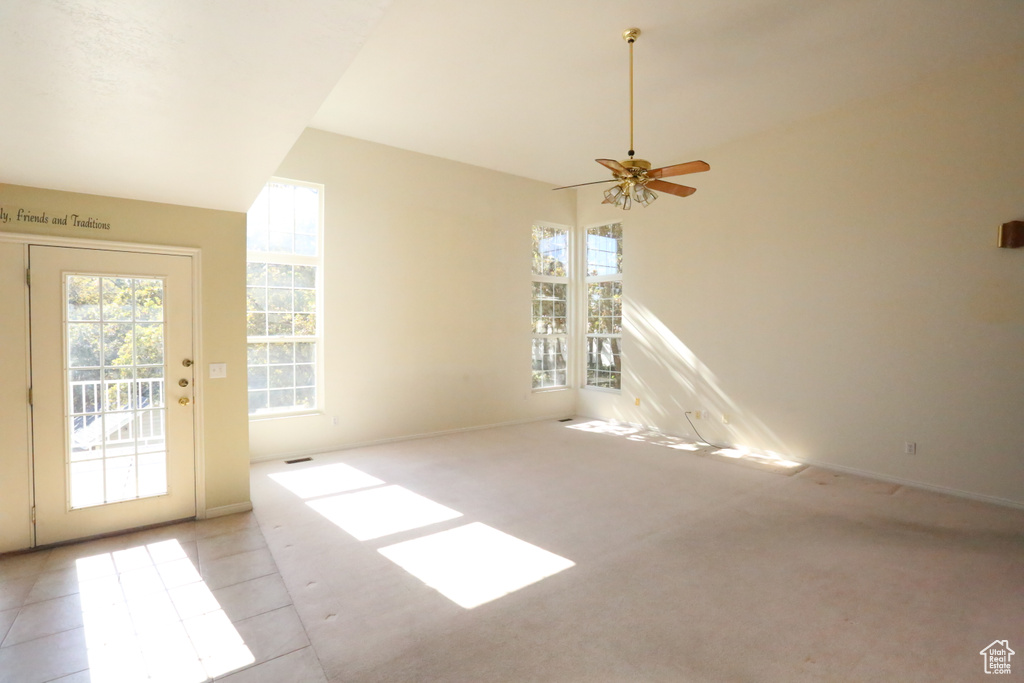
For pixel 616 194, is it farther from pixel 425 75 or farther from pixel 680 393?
pixel 680 393

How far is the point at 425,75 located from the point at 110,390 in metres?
3.23

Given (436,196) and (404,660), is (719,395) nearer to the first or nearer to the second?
(436,196)

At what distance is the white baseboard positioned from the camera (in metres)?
3.57

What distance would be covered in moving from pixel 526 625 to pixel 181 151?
290 centimetres

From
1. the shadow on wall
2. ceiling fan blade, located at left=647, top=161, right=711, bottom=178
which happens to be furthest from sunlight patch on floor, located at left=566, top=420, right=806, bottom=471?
ceiling fan blade, located at left=647, top=161, right=711, bottom=178

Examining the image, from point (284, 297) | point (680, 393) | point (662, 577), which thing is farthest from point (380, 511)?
point (680, 393)

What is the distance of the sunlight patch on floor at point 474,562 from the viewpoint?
2666mm

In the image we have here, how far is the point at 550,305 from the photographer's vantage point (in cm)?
739

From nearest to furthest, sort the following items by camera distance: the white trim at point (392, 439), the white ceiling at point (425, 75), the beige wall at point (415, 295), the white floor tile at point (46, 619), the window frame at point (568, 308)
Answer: the white ceiling at point (425, 75) < the white floor tile at point (46, 619) < the white trim at point (392, 439) < the beige wall at point (415, 295) < the window frame at point (568, 308)

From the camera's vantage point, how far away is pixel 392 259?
5715 mm

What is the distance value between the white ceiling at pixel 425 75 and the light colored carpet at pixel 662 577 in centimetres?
234

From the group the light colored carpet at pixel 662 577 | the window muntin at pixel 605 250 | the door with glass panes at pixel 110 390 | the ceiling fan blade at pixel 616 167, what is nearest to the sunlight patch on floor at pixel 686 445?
the light colored carpet at pixel 662 577

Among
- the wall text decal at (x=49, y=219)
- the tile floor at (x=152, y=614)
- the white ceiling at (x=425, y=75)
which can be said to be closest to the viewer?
the white ceiling at (x=425, y=75)

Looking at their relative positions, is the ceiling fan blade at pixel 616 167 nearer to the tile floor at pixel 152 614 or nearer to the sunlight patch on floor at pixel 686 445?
the tile floor at pixel 152 614
